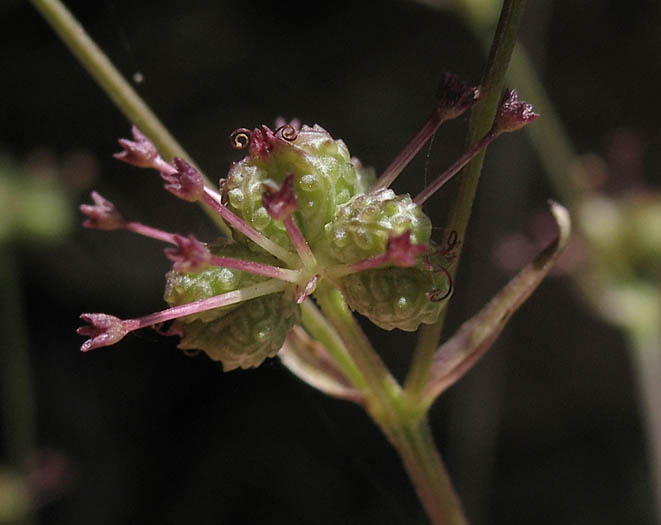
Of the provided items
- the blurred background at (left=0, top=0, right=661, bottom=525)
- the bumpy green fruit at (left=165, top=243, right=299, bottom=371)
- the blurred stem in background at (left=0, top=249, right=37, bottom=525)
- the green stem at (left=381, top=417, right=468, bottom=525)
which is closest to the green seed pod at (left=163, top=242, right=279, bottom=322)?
the bumpy green fruit at (left=165, top=243, right=299, bottom=371)

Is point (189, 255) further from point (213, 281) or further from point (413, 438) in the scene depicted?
point (413, 438)

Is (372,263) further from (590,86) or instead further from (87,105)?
(87,105)

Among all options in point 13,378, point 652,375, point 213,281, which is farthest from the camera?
point 13,378

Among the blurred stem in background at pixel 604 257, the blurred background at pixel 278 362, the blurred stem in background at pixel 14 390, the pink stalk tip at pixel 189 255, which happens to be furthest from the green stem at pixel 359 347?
the blurred stem in background at pixel 14 390

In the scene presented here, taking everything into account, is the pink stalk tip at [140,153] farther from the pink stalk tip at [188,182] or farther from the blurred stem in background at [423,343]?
the blurred stem in background at [423,343]

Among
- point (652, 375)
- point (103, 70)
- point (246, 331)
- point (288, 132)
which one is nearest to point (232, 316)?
point (246, 331)

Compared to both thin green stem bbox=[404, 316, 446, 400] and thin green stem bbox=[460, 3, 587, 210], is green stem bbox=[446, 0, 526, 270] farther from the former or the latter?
thin green stem bbox=[460, 3, 587, 210]
